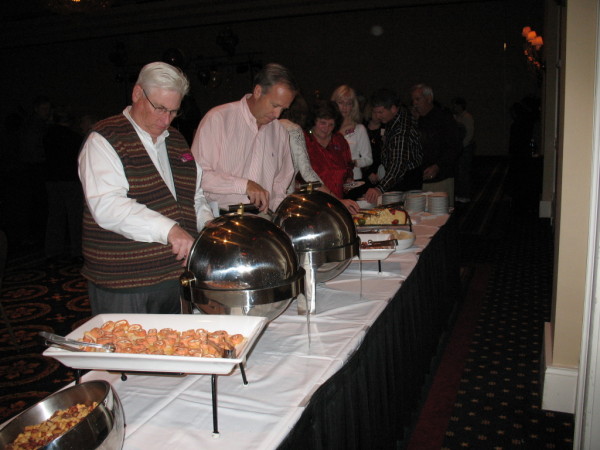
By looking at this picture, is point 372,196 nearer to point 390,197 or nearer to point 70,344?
point 390,197

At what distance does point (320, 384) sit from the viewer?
994 millimetres

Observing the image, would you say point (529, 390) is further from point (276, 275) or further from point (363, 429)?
point (276, 275)

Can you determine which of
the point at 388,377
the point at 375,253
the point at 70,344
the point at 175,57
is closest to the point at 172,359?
the point at 70,344

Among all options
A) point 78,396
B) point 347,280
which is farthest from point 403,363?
point 78,396

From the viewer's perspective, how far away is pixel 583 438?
1.06 metres

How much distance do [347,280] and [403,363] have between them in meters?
0.29

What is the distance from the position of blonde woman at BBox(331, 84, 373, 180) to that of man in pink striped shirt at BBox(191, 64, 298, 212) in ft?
4.33

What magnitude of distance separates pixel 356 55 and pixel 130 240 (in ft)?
31.2

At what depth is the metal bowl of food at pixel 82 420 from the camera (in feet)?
1.99

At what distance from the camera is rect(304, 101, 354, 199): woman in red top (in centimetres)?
288

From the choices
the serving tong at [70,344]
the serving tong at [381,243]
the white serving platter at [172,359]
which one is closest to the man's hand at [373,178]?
the serving tong at [381,243]

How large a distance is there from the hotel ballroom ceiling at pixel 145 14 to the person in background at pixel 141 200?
28.6 feet

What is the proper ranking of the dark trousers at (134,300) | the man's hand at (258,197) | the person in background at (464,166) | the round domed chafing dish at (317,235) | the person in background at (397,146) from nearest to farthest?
the round domed chafing dish at (317,235) < the dark trousers at (134,300) < the man's hand at (258,197) < the person in background at (397,146) < the person in background at (464,166)

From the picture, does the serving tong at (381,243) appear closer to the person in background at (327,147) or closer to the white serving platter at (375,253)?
the white serving platter at (375,253)
